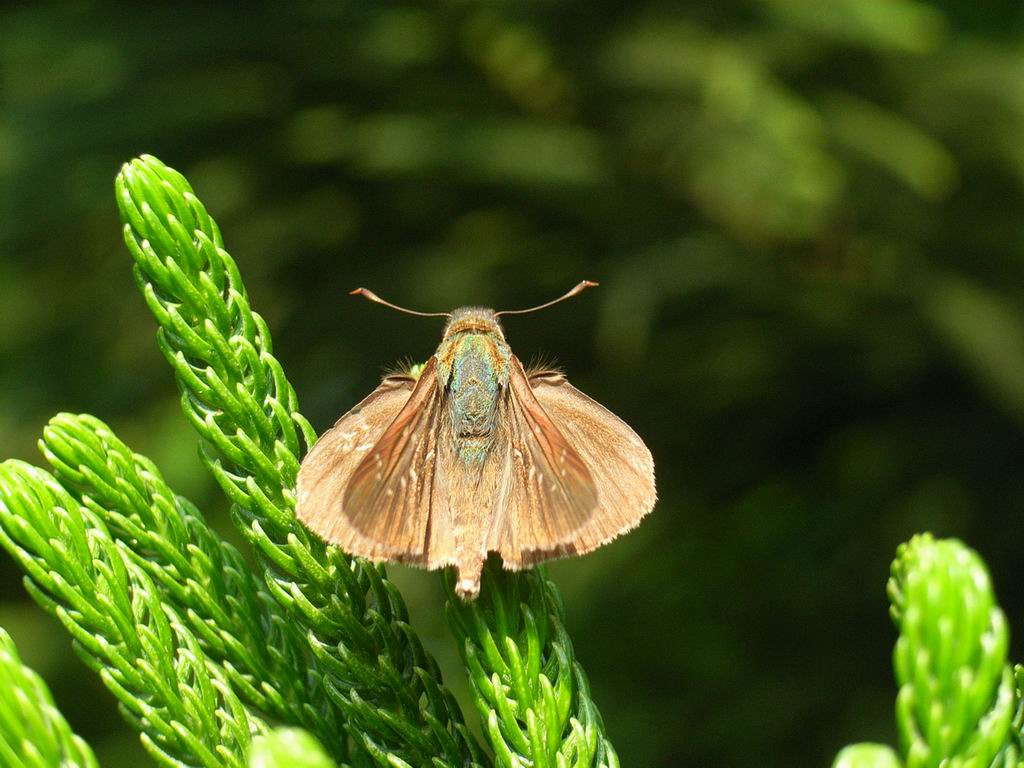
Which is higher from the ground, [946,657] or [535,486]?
[535,486]

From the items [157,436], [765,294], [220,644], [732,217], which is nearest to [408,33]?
[732,217]

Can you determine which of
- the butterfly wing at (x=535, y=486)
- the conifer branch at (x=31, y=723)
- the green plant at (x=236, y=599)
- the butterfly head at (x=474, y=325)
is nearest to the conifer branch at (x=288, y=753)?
the conifer branch at (x=31, y=723)

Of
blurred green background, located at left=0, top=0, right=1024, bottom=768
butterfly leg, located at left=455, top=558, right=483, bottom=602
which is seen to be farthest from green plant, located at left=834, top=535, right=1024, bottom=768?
blurred green background, located at left=0, top=0, right=1024, bottom=768

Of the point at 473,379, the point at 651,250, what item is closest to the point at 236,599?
the point at 473,379

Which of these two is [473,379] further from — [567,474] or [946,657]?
[946,657]

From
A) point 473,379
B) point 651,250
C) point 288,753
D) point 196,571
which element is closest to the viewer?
point 288,753

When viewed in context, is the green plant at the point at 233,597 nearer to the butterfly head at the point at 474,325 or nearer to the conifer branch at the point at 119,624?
the conifer branch at the point at 119,624
